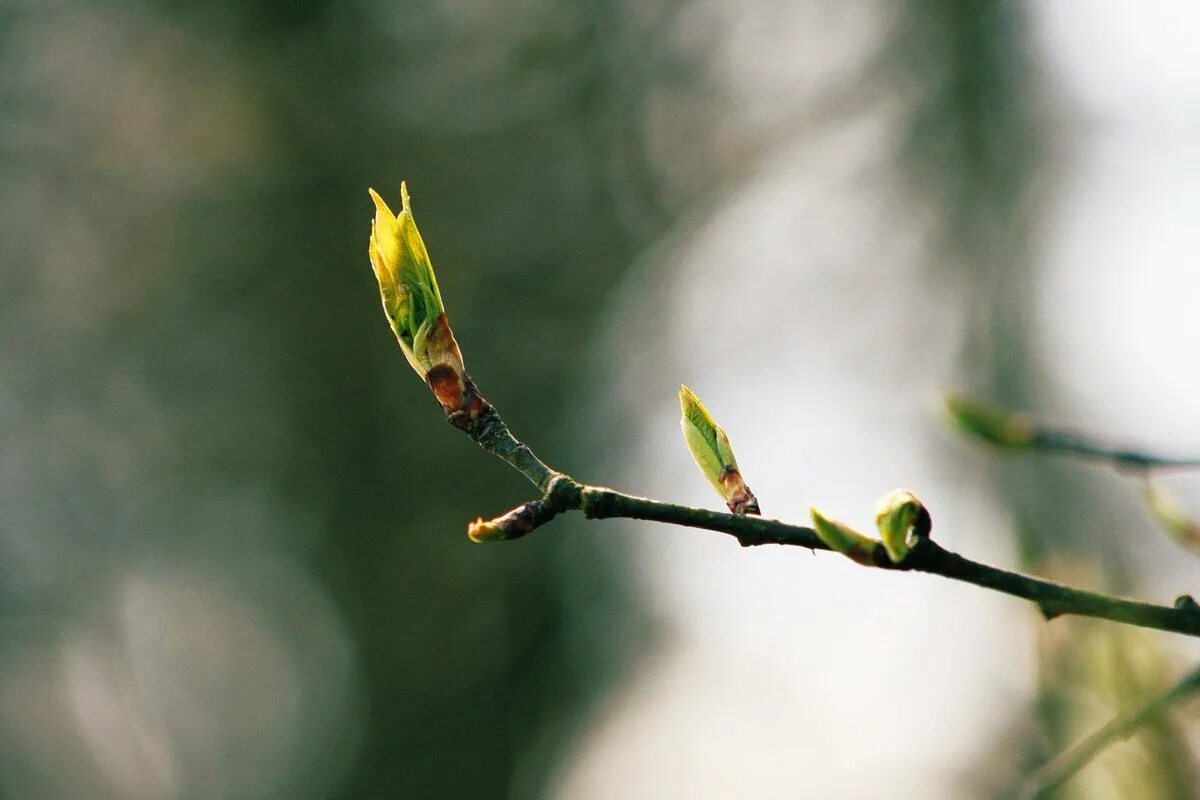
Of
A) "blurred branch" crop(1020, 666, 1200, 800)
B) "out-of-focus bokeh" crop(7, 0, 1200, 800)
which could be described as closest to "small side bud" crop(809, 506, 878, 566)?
"blurred branch" crop(1020, 666, 1200, 800)

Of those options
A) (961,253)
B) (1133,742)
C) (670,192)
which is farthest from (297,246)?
(1133,742)

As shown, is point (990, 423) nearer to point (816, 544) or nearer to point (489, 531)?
point (816, 544)

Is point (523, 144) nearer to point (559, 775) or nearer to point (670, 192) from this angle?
point (670, 192)

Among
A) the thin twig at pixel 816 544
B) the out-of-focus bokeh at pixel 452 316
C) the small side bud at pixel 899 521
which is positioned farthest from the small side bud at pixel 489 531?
the out-of-focus bokeh at pixel 452 316

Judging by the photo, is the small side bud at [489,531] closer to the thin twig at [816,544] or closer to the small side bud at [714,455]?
the thin twig at [816,544]

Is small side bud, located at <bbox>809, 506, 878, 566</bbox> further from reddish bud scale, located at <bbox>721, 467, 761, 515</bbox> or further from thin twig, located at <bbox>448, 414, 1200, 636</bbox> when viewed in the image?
reddish bud scale, located at <bbox>721, 467, 761, 515</bbox>
